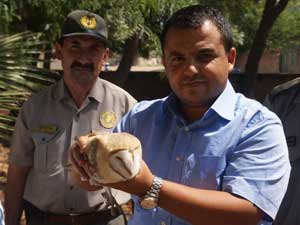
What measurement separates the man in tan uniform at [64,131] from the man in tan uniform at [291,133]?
924mm

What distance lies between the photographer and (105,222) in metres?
2.93

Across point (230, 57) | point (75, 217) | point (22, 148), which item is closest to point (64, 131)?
point (22, 148)

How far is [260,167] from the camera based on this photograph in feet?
5.20

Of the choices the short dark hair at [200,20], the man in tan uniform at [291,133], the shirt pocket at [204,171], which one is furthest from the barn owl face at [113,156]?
the man in tan uniform at [291,133]

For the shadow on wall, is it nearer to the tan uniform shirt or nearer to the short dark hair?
the tan uniform shirt

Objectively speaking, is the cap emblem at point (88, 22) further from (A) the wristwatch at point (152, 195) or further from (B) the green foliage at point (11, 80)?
(A) the wristwatch at point (152, 195)

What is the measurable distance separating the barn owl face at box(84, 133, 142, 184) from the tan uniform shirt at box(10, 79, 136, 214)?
1.45 m

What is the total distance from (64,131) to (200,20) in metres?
1.44

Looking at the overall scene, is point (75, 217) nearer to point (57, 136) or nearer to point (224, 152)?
point (57, 136)

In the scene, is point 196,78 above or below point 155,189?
above

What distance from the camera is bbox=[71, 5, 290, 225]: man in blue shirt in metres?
1.52

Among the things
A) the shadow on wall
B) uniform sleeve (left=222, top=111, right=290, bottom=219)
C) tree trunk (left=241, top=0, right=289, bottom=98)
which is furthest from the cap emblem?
the shadow on wall

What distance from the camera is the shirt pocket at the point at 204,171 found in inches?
63.9

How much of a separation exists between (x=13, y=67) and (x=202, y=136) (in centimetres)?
287
